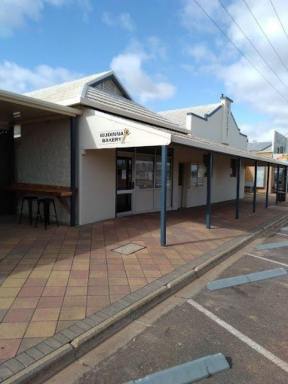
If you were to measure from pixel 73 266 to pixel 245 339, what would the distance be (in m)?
2.97

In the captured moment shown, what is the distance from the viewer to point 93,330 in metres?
3.31

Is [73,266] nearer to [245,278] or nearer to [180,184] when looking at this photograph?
[245,278]

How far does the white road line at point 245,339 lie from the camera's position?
2.97 meters

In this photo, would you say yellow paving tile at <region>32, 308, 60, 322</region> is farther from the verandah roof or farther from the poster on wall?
the poster on wall

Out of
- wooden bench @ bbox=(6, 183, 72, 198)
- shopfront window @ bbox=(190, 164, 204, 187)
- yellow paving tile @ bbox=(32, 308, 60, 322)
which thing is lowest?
yellow paving tile @ bbox=(32, 308, 60, 322)

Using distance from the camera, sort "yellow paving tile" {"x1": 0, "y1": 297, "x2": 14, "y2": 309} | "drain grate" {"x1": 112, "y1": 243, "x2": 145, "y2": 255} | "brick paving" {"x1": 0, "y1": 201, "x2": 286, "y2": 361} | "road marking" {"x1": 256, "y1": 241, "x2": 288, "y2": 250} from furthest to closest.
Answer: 1. "road marking" {"x1": 256, "y1": 241, "x2": 288, "y2": 250}
2. "drain grate" {"x1": 112, "y1": 243, "x2": 145, "y2": 255}
3. "yellow paving tile" {"x1": 0, "y1": 297, "x2": 14, "y2": 309}
4. "brick paving" {"x1": 0, "y1": 201, "x2": 286, "y2": 361}

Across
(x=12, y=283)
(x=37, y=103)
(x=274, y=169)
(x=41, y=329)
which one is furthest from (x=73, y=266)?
(x=274, y=169)

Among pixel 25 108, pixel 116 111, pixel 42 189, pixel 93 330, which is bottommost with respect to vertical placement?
pixel 93 330

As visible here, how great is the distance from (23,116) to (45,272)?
18.2ft

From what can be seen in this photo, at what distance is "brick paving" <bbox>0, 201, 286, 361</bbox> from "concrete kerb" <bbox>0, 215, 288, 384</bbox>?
14 cm

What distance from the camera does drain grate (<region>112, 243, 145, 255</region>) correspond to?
6230 millimetres

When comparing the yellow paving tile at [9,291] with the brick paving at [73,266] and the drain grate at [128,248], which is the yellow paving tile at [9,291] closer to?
the brick paving at [73,266]

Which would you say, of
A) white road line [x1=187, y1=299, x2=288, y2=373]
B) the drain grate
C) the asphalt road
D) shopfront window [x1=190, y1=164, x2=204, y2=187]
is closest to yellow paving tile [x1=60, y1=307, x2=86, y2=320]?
the asphalt road

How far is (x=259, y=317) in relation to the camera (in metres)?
3.91
